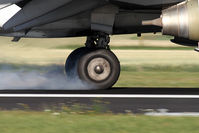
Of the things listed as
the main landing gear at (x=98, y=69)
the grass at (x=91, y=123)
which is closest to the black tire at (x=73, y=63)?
the main landing gear at (x=98, y=69)

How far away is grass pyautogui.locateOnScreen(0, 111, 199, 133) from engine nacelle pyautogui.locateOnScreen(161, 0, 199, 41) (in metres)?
3.73

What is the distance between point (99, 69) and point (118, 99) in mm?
1761

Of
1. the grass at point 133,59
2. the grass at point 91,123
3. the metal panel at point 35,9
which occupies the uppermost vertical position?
the metal panel at point 35,9

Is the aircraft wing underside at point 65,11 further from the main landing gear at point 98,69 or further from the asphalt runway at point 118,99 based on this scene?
the asphalt runway at point 118,99

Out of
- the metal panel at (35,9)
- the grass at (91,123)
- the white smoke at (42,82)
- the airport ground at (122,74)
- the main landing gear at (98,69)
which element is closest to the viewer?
the grass at (91,123)

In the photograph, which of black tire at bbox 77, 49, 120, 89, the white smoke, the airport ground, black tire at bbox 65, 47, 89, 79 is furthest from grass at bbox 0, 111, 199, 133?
black tire at bbox 65, 47, 89, 79

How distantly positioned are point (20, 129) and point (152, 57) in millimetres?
16973

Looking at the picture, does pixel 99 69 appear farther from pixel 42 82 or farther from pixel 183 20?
pixel 42 82

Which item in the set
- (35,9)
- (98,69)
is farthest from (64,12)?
(98,69)

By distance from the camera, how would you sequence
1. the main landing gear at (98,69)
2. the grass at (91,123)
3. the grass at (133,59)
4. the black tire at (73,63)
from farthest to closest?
the grass at (133,59), the black tire at (73,63), the main landing gear at (98,69), the grass at (91,123)

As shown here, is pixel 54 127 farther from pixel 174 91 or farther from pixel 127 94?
pixel 174 91

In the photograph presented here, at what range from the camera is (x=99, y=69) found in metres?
12.7

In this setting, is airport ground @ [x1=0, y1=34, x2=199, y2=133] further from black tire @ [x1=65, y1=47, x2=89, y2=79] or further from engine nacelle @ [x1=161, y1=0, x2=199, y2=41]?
engine nacelle @ [x1=161, y1=0, x2=199, y2=41]

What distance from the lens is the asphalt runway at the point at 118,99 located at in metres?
9.88
